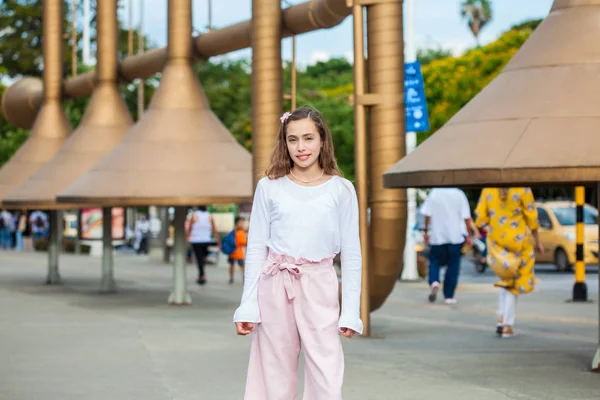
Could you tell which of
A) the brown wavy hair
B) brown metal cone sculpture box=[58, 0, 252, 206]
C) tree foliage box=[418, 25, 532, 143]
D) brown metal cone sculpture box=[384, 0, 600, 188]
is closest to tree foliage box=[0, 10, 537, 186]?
tree foliage box=[418, 25, 532, 143]

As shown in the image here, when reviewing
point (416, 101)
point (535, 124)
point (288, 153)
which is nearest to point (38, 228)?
point (416, 101)

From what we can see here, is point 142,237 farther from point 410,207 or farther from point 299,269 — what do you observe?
point 299,269

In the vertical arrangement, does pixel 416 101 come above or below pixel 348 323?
above

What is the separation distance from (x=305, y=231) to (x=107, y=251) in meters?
15.3

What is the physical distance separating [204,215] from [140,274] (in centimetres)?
382

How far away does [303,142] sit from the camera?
20.9 feet

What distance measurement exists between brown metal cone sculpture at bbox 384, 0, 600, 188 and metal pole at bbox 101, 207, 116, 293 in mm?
10705

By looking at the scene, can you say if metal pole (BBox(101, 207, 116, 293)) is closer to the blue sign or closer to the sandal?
the blue sign

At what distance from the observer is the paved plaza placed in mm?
9711

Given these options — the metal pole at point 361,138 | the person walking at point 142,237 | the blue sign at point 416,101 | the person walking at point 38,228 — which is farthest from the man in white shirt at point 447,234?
the person walking at point 38,228

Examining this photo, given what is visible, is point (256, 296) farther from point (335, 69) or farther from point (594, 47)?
point (335, 69)

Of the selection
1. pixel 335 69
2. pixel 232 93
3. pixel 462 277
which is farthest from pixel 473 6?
pixel 462 277

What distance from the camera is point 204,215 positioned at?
25391 mm

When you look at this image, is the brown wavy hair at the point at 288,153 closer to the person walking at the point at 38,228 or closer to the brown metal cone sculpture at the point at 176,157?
the brown metal cone sculpture at the point at 176,157
